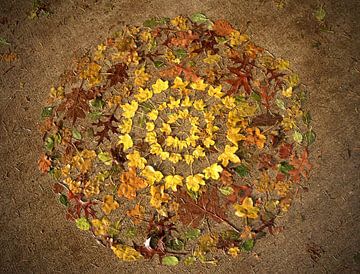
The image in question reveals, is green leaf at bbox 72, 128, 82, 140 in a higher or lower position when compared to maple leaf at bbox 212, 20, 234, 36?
lower

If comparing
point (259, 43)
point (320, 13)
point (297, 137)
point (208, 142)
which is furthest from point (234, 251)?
point (320, 13)

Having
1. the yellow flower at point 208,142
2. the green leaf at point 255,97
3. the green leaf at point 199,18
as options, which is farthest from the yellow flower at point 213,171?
the green leaf at point 199,18

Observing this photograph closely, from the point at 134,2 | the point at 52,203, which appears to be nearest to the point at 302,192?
the point at 52,203

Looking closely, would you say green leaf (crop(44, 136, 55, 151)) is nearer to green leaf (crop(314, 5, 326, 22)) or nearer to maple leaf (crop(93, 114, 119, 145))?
maple leaf (crop(93, 114, 119, 145))

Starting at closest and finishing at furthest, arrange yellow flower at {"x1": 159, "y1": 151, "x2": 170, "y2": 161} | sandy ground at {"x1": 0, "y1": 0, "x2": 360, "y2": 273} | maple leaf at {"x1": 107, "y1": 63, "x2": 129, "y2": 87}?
sandy ground at {"x1": 0, "y1": 0, "x2": 360, "y2": 273} < yellow flower at {"x1": 159, "y1": 151, "x2": 170, "y2": 161} < maple leaf at {"x1": 107, "y1": 63, "x2": 129, "y2": 87}

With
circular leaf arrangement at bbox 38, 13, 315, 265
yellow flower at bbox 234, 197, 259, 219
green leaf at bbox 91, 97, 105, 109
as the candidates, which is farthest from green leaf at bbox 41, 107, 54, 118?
yellow flower at bbox 234, 197, 259, 219
